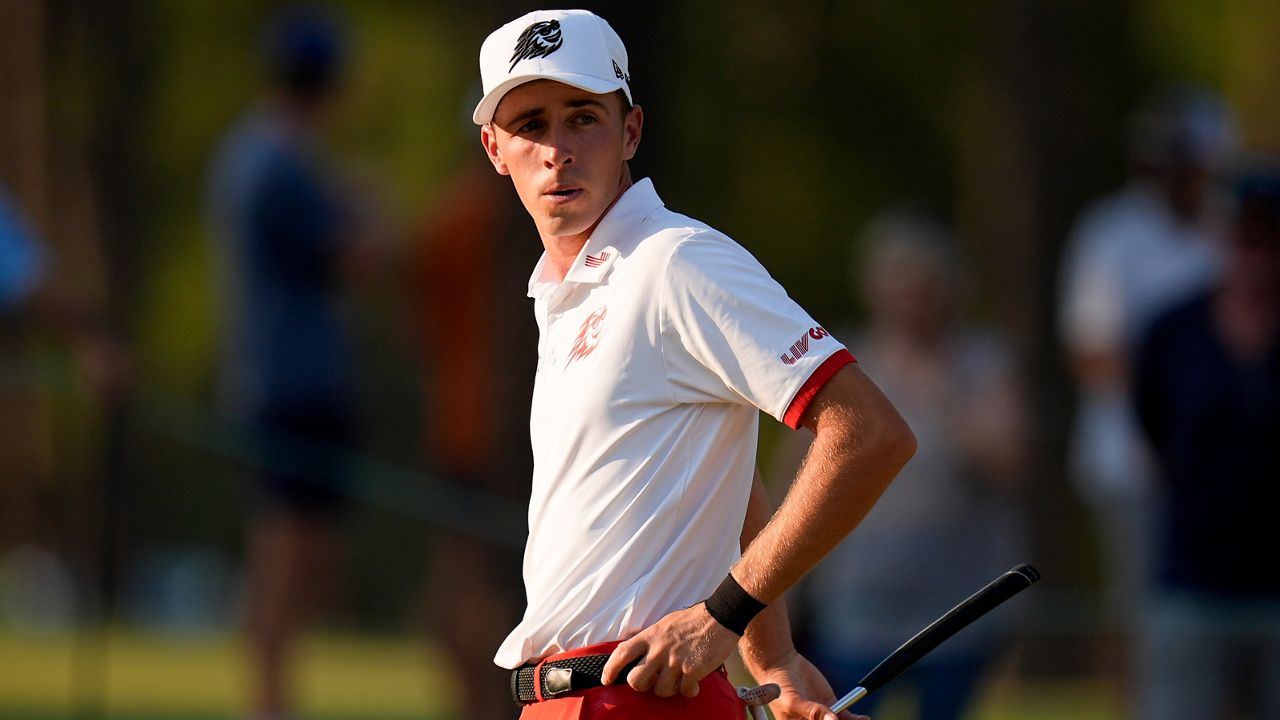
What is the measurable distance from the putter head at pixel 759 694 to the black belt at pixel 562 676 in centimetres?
21

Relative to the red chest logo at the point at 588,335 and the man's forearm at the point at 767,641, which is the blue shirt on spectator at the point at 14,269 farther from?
the man's forearm at the point at 767,641

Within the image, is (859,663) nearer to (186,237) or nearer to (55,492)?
(55,492)

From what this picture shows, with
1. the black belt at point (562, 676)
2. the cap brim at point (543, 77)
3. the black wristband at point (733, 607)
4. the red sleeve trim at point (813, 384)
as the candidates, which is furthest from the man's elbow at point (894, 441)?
the cap brim at point (543, 77)

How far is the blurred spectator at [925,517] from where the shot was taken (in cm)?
795

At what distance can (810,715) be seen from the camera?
3.77m

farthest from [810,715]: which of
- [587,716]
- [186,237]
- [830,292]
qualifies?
[186,237]

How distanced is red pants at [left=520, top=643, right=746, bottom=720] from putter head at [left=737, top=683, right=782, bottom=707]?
38 millimetres

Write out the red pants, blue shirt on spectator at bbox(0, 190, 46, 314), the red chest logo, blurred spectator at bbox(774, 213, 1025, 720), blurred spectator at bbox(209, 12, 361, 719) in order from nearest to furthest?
the red pants
the red chest logo
blurred spectator at bbox(774, 213, 1025, 720)
blue shirt on spectator at bbox(0, 190, 46, 314)
blurred spectator at bbox(209, 12, 361, 719)

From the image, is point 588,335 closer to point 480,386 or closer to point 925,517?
point 925,517

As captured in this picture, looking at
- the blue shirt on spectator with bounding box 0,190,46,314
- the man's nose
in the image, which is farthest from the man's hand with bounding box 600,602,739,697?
the blue shirt on spectator with bounding box 0,190,46,314

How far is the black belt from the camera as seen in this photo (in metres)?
3.72

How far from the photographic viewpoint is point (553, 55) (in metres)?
3.85

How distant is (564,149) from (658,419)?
1.80 feet

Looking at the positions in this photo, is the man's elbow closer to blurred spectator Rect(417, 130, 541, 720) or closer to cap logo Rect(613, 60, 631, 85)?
cap logo Rect(613, 60, 631, 85)
